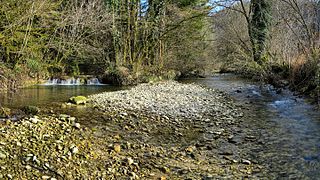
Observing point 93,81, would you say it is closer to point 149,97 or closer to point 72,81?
point 72,81

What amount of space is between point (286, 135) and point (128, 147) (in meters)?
3.65

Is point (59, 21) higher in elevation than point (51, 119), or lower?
higher

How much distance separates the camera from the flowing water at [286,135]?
5180mm

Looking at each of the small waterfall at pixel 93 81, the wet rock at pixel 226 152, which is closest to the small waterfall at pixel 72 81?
the small waterfall at pixel 93 81

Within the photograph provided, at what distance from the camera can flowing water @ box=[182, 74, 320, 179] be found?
5.18 meters

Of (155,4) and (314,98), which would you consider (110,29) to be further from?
(314,98)

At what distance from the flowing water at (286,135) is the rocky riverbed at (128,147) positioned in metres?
0.33

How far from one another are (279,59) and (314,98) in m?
4.61

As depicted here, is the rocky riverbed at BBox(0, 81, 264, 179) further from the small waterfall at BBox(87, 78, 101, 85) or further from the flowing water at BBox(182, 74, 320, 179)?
the small waterfall at BBox(87, 78, 101, 85)

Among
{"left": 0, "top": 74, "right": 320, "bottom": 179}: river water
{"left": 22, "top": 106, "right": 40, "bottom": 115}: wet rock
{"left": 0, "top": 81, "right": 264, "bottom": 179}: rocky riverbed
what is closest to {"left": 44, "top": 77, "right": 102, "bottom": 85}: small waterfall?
{"left": 0, "top": 74, "right": 320, "bottom": 179}: river water

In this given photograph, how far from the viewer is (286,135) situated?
23.2ft

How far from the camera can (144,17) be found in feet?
64.3

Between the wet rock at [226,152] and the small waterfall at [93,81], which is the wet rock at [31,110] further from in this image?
the small waterfall at [93,81]

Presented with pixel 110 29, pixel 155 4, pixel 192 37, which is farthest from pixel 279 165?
pixel 192 37
